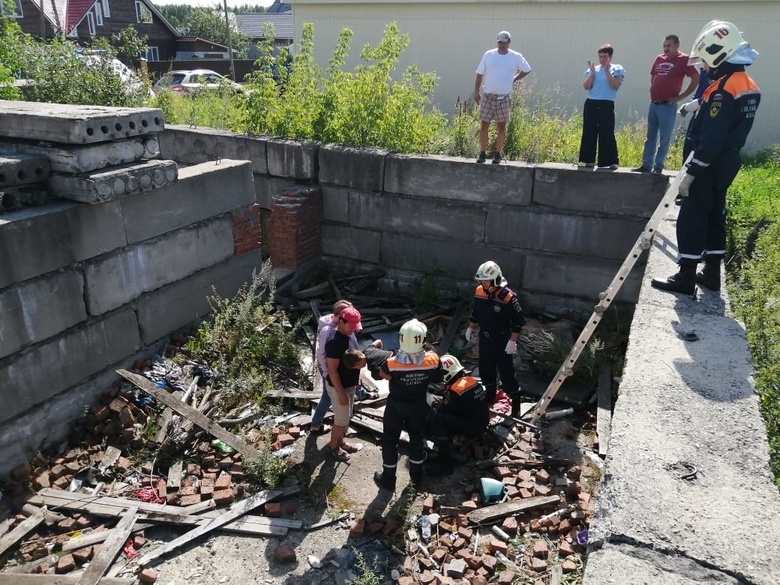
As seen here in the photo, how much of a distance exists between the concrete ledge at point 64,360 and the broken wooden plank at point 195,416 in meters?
0.28

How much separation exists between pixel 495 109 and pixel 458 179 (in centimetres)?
120

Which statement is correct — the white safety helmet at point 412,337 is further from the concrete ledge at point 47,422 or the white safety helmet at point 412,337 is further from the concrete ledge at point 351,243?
the concrete ledge at point 351,243

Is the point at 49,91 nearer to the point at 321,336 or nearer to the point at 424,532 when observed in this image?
the point at 321,336

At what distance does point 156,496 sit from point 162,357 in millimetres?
1733

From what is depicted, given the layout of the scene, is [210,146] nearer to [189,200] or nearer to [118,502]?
[189,200]

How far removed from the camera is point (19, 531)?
178 inches

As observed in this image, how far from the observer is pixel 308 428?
19.2 ft

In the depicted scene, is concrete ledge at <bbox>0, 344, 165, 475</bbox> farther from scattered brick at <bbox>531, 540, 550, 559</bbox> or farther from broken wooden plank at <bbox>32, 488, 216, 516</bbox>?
scattered brick at <bbox>531, 540, 550, 559</bbox>

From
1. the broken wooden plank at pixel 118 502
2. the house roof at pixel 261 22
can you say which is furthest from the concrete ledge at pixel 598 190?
the house roof at pixel 261 22

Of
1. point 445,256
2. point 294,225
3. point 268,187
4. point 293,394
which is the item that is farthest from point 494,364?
point 268,187

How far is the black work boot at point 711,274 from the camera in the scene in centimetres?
553

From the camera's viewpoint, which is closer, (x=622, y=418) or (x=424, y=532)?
(x=622, y=418)

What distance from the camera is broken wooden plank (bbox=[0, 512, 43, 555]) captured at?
4406 millimetres

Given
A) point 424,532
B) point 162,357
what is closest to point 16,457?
point 162,357
